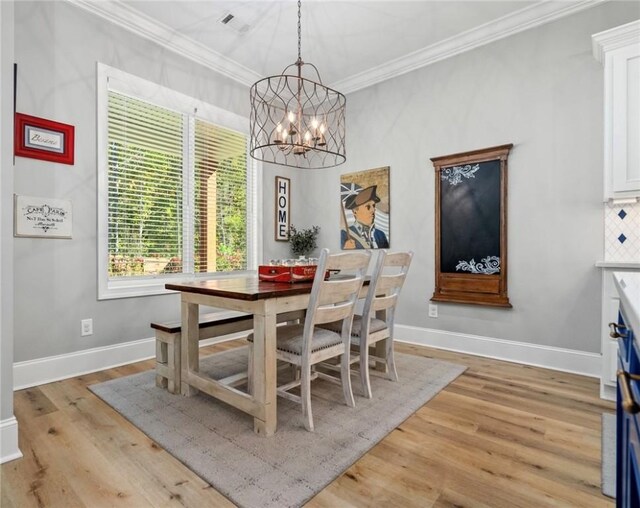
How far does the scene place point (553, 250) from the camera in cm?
294

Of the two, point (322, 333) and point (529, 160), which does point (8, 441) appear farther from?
point (529, 160)

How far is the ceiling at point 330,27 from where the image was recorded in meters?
2.95

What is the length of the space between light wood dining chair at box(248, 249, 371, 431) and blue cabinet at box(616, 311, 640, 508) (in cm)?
118

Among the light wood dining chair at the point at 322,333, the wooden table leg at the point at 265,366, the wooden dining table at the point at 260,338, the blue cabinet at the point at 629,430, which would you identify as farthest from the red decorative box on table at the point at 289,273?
the blue cabinet at the point at 629,430

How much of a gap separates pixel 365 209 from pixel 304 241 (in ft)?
2.99

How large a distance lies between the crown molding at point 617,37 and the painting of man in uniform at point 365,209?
6.58ft

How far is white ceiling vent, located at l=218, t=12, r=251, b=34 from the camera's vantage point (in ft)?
10.1

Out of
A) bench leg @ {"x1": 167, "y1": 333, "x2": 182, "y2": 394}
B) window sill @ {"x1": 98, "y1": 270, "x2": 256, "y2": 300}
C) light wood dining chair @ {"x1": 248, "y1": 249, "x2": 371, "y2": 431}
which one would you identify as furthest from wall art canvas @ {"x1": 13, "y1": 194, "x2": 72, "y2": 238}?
light wood dining chair @ {"x1": 248, "y1": 249, "x2": 371, "y2": 431}

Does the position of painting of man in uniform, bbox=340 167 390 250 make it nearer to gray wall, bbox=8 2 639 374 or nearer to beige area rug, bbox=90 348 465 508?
gray wall, bbox=8 2 639 374

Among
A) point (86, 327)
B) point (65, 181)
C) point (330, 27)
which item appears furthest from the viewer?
point (330, 27)

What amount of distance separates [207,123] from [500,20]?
2.97m

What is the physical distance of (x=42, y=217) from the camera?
2596 millimetres

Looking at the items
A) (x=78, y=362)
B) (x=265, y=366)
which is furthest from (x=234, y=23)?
(x=78, y=362)

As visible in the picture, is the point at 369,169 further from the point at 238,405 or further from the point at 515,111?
the point at 238,405
